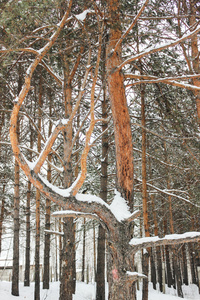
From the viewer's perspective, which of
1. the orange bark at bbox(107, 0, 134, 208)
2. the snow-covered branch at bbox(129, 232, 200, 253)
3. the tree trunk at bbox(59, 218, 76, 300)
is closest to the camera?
the snow-covered branch at bbox(129, 232, 200, 253)

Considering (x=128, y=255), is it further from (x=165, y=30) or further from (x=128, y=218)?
(x=165, y=30)

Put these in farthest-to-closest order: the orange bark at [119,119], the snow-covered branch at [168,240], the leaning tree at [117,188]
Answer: the orange bark at [119,119]
the snow-covered branch at [168,240]
the leaning tree at [117,188]

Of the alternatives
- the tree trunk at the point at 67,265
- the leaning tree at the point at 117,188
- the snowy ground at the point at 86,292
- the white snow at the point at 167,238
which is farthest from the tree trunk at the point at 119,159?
the snowy ground at the point at 86,292

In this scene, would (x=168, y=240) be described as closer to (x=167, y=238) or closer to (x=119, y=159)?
(x=167, y=238)

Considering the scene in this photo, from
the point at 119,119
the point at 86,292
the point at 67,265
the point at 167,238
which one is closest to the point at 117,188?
the point at 167,238

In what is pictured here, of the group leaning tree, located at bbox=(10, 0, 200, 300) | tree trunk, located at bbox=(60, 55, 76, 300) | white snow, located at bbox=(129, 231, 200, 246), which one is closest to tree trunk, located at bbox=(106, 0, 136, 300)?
leaning tree, located at bbox=(10, 0, 200, 300)

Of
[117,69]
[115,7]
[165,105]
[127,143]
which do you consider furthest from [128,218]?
[115,7]

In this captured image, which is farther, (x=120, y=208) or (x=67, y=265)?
(x=67, y=265)

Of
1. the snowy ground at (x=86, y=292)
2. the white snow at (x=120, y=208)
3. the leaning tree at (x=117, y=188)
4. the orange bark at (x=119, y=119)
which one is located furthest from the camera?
the snowy ground at (x=86, y=292)

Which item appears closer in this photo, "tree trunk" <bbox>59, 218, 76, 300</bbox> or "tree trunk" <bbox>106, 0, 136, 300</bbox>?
"tree trunk" <bbox>106, 0, 136, 300</bbox>

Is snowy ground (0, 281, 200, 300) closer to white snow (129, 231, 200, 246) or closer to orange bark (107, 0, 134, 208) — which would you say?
white snow (129, 231, 200, 246)

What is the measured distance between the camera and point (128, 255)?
359 cm

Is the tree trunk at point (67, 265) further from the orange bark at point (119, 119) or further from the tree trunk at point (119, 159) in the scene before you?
the orange bark at point (119, 119)

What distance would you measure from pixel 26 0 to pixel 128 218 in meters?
3.67
